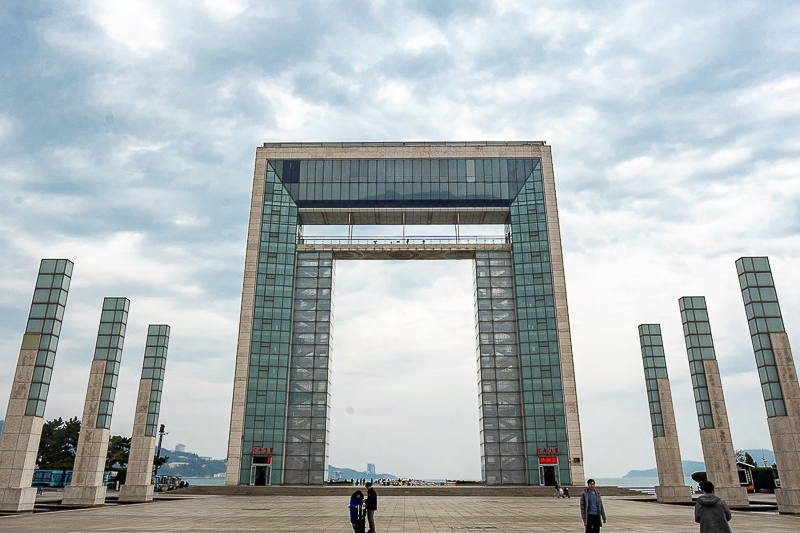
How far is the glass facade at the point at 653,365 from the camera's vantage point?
160 ft

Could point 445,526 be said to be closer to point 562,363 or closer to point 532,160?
point 562,363

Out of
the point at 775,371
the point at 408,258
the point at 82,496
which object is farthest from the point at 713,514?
the point at 408,258

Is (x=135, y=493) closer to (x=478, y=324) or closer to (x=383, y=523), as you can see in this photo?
(x=383, y=523)

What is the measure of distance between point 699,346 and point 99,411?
4564 centimetres

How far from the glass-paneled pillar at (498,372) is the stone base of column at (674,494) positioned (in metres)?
23.8

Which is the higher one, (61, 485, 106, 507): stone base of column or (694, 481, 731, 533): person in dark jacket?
(694, 481, 731, 533): person in dark jacket

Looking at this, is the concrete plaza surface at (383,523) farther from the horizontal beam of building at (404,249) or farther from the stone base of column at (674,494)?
the horizontal beam of building at (404,249)

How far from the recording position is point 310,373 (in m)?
71.2

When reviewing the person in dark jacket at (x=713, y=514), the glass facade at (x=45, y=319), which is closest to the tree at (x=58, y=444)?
the glass facade at (x=45, y=319)

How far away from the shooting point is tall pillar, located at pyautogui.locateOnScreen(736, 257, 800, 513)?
103 ft

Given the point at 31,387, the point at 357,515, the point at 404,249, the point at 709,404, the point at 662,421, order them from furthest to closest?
the point at 404,249 < the point at 662,421 < the point at 709,404 < the point at 31,387 < the point at 357,515

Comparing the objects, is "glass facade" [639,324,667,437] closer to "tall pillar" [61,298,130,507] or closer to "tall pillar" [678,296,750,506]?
"tall pillar" [678,296,750,506]

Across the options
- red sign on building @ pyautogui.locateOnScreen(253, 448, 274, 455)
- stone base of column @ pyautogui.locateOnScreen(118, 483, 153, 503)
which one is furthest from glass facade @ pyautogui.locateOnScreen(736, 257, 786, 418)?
red sign on building @ pyautogui.locateOnScreen(253, 448, 274, 455)

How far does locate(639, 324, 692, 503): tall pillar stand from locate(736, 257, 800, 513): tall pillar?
14.3 metres
